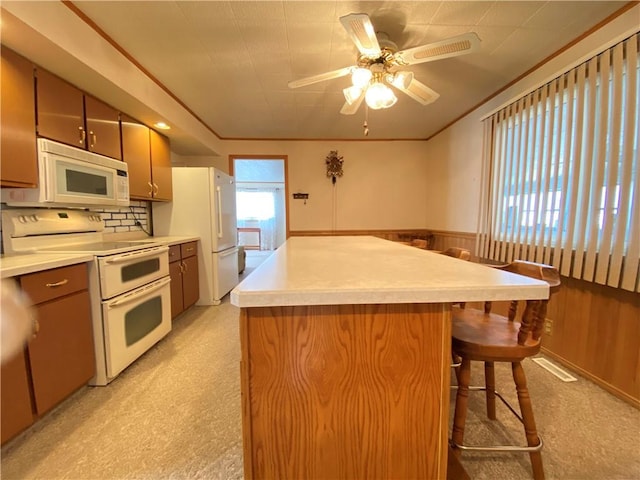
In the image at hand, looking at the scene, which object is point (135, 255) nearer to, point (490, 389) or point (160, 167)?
point (160, 167)

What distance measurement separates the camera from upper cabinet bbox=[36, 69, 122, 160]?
171 cm

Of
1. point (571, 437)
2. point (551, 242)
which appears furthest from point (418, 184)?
point (571, 437)

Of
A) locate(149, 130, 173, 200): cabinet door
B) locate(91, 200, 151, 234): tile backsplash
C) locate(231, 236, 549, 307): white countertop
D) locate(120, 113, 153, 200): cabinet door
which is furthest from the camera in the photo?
locate(149, 130, 173, 200): cabinet door

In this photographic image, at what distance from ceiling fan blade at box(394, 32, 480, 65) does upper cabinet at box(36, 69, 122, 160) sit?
2.19 meters

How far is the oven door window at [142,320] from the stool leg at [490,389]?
2284mm

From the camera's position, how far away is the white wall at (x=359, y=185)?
14.5ft

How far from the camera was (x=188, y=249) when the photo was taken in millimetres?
3115

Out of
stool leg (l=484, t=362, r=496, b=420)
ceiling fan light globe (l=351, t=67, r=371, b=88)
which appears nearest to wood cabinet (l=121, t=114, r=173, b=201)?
ceiling fan light globe (l=351, t=67, r=371, b=88)

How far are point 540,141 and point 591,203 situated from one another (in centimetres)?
69

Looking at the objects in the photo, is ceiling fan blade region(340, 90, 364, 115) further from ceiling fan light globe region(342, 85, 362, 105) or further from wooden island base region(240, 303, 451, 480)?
wooden island base region(240, 303, 451, 480)

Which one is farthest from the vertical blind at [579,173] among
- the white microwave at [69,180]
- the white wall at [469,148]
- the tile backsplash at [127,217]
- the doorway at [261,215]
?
the doorway at [261,215]

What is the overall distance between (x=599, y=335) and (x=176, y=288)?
3.50 m

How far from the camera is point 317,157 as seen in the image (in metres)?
4.41

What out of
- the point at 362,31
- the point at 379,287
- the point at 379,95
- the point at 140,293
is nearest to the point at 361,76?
the point at 379,95
